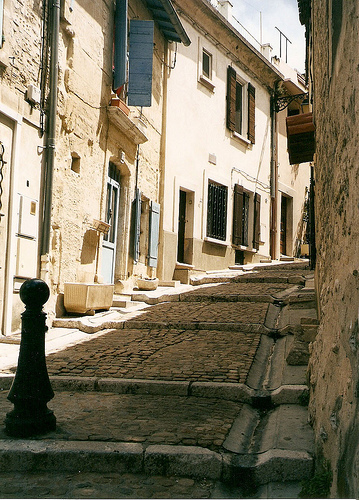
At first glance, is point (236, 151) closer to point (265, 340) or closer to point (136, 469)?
point (265, 340)

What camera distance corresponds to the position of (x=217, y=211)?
15562mm

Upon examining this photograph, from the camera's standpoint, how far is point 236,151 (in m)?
16.7

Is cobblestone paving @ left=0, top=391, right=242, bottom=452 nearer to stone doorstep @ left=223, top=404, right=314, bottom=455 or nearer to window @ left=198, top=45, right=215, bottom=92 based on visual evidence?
stone doorstep @ left=223, top=404, right=314, bottom=455

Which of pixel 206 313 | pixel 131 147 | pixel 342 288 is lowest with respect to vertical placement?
pixel 206 313

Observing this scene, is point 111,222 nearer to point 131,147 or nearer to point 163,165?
point 131,147

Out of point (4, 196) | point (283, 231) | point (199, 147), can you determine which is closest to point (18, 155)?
point (4, 196)

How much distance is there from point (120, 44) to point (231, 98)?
6336 mm

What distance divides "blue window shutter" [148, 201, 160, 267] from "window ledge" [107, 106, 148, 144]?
1.65m

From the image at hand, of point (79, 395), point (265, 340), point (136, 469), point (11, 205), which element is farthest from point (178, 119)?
point (136, 469)

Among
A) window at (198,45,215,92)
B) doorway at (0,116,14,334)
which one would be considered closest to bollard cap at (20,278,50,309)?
doorway at (0,116,14,334)

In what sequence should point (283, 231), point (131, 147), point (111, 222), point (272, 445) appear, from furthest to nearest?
point (283, 231) → point (131, 147) → point (111, 222) → point (272, 445)

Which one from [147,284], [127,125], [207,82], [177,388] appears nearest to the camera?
[177,388]

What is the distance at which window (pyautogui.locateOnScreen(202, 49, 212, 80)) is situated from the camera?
610 inches

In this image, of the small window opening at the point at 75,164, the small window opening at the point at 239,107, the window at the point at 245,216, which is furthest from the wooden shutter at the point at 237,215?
the small window opening at the point at 75,164
